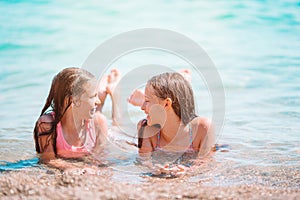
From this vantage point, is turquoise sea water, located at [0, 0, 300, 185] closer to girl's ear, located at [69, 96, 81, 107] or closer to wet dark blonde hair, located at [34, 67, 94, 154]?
wet dark blonde hair, located at [34, 67, 94, 154]

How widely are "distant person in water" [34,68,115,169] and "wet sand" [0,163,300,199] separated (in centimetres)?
53

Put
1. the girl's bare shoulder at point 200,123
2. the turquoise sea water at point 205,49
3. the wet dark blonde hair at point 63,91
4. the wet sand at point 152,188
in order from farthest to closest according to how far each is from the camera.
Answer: the turquoise sea water at point 205,49
the girl's bare shoulder at point 200,123
the wet dark blonde hair at point 63,91
the wet sand at point 152,188

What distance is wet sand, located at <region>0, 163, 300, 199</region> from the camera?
8.30 ft

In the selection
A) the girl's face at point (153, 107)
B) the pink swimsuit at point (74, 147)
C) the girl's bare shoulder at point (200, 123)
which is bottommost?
the pink swimsuit at point (74, 147)

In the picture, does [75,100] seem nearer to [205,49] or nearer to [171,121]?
[171,121]

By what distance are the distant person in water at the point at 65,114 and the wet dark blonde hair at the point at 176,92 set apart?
0.55m

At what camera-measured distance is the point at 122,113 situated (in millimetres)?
5691

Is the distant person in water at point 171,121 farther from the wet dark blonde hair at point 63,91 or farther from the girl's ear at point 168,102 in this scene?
the wet dark blonde hair at point 63,91

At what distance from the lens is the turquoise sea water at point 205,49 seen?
181 inches

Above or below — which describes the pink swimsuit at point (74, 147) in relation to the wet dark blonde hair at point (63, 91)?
below

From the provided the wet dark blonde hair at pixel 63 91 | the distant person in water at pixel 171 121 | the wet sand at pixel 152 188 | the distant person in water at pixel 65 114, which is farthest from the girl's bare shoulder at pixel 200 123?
the wet dark blonde hair at pixel 63 91

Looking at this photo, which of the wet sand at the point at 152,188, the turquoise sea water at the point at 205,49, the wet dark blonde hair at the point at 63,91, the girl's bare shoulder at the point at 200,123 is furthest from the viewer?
the turquoise sea water at the point at 205,49

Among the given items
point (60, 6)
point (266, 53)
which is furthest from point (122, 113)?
point (60, 6)

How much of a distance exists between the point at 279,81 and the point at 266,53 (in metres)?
2.65
